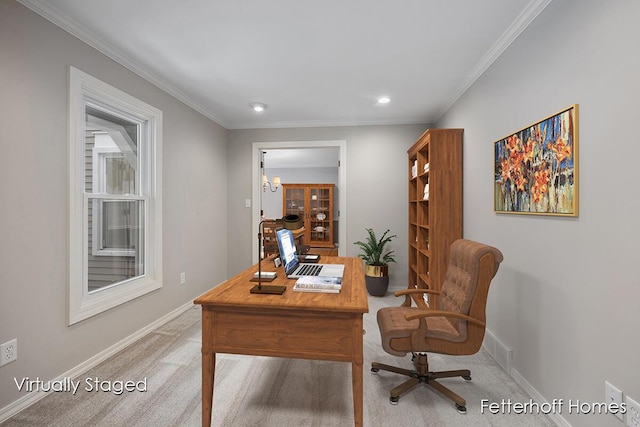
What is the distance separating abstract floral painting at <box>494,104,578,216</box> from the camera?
1519 mm

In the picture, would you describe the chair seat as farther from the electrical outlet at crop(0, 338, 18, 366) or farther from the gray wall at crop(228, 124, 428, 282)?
the gray wall at crop(228, 124, 428, 282)

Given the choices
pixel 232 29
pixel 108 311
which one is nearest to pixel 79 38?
pixel 232 29

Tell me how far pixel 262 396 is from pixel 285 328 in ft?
2.47

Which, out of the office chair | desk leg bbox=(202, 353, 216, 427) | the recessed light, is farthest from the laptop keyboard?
the recessed light

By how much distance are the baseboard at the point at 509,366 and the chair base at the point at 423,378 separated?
0.33 meters

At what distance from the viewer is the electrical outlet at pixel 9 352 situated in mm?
1629

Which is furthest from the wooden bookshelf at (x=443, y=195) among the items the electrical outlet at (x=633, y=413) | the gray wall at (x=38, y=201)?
the gray wall at (x=38, y=201)

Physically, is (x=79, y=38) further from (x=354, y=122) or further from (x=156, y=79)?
(x=354, y=122)

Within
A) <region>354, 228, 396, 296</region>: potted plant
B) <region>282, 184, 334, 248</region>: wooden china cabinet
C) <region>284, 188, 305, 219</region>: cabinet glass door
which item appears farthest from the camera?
<region>284, 188, 305, 219</region>: cabinet glass door

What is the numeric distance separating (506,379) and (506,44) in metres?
2.44

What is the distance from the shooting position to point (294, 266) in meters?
2.04

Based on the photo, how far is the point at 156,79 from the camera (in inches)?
112

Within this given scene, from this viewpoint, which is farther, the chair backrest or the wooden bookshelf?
the wooden bookshelf

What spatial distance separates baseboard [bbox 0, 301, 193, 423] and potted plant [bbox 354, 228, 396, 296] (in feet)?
7.52
